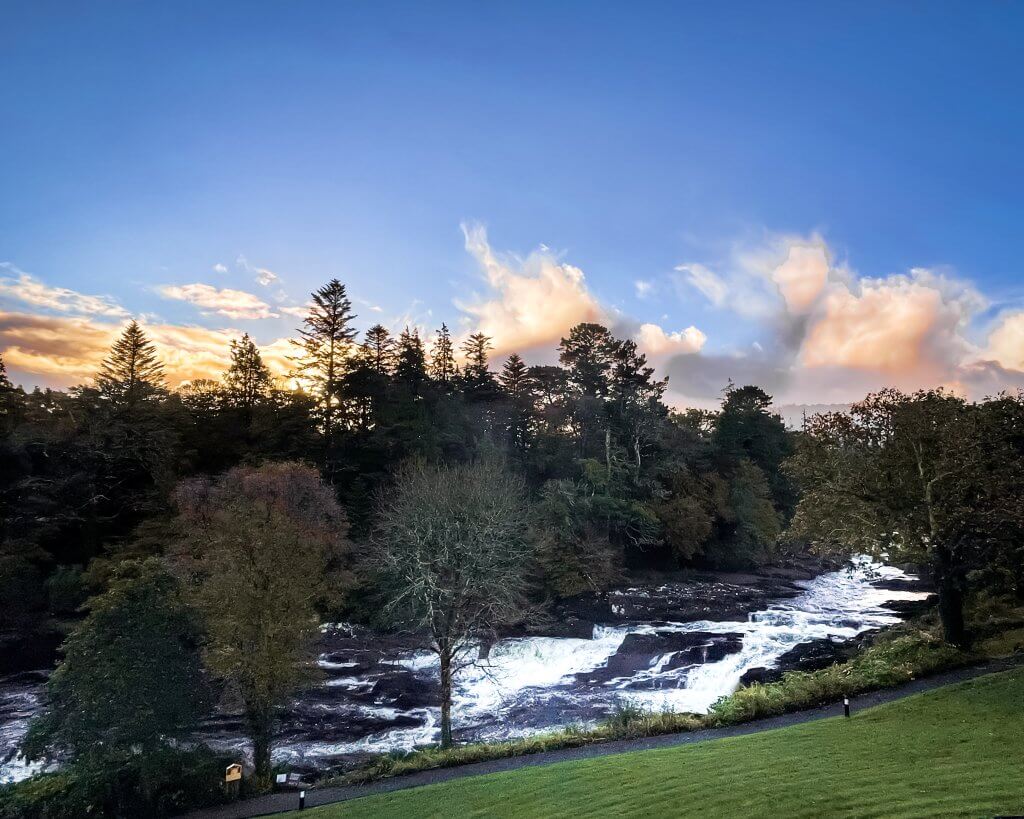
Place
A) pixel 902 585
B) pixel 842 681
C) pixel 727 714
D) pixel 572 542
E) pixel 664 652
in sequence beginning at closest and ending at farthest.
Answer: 1. pixel 727 714
2. pixel 842 681
3. pixel 664 652
4. pixel 572 542
5. pixel 902 585

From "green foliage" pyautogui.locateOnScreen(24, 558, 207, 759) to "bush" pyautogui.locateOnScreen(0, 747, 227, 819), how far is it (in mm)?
513

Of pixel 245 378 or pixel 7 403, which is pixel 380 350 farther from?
pixel 7 403

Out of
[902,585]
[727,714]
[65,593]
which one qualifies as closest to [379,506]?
[65,593]

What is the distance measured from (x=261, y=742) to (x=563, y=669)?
56.5 feet

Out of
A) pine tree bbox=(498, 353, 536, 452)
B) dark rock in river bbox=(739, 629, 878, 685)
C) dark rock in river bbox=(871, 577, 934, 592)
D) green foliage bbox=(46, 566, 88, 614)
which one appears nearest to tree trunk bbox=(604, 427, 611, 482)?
pine tree bbox=(498, 353, 536, 452)

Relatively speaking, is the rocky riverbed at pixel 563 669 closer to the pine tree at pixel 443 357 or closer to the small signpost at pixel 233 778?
the small signpost at pixel 233 778

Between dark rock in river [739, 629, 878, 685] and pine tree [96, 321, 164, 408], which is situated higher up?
pine tree [96, 321, 164, 408]

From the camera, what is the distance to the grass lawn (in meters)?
9.41

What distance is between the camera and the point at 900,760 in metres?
11.5

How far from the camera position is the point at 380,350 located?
2657 inches

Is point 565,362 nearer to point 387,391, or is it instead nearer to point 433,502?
point 387,391

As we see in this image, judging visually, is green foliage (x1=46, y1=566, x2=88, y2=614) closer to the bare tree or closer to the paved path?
the bare tree

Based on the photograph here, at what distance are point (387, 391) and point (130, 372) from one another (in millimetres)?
24824

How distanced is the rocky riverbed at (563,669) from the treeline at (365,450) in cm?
636
